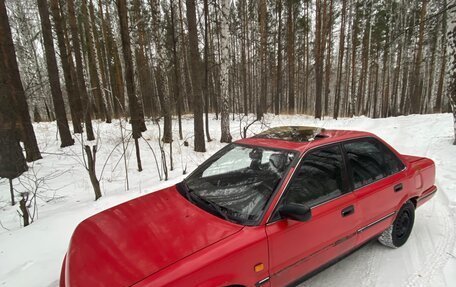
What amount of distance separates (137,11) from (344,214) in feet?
43.2

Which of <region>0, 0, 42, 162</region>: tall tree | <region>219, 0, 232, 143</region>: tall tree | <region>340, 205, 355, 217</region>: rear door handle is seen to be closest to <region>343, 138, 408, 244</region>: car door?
<region>340, 205, 355, 217</region>: rear door handle

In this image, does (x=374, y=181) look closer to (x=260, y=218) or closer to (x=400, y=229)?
(x=400, y=229)

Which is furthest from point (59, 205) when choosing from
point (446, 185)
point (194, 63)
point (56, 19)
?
point (56, 19)

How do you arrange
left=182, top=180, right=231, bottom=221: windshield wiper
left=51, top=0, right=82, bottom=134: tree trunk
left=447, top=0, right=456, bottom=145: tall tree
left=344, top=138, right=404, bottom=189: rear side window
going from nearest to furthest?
left=182, top=180, right=231, bottom=221: windshield wiper < left=344, top=138, right=404, bottom=189: rear side window < left=447, top=0, right=456, bottom=145: tall tree < left=51, top=0, right=82, bottom=134: tree trunk

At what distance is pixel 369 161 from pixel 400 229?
40.8 inches

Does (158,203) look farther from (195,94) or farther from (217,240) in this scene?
(195,94)

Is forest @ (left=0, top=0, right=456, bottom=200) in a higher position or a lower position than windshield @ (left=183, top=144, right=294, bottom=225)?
higher

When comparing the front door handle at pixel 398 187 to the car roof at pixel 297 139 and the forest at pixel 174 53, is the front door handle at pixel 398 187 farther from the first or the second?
the forest at pixel 174 53

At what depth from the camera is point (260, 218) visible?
76.6 inches

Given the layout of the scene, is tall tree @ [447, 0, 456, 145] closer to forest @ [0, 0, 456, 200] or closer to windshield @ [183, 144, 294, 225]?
forest @ [0, 0, 456, 200]

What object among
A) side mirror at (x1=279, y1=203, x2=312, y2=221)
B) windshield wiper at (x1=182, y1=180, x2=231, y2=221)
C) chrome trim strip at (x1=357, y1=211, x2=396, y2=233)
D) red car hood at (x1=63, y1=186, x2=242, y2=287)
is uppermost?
side mirror at (x1=279, y1=203, x2=312, y2=221)

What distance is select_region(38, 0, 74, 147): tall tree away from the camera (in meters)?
8.69

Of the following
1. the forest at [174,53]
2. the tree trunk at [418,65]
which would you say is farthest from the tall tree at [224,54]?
the tree trunk at [418,65]

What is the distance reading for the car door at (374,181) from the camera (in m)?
2.56
